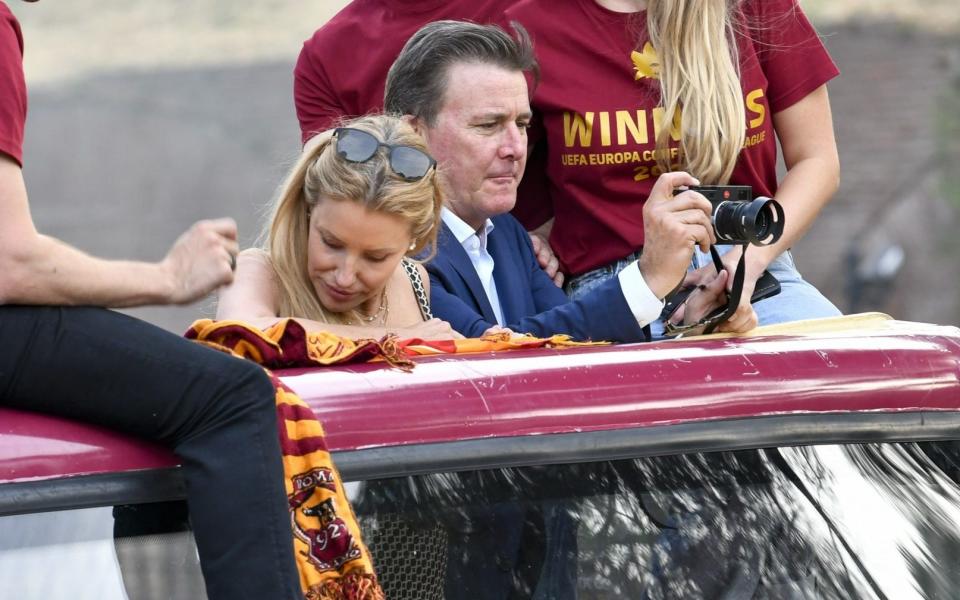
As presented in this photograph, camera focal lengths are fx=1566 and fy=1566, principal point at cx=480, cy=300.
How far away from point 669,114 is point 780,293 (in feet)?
1.41

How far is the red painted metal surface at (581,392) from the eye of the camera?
1818 millimetres

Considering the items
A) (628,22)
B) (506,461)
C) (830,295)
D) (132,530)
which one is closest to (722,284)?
(628,22)

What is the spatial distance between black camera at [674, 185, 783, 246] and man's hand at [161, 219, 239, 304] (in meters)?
1.02

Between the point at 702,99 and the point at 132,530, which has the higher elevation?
the point at 702,99

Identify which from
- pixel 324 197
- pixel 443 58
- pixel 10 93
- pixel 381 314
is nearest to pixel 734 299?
pixel 381 314

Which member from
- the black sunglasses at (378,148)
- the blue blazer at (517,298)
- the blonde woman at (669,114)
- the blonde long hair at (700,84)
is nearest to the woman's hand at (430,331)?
the blue blazer at (517,298)

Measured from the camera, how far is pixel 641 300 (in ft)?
9.04

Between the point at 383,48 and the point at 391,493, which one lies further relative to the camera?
the point at 383,48

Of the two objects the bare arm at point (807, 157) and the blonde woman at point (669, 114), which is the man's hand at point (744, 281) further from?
the bare arm at point (807, 157)

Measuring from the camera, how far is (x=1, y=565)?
5.64 ft

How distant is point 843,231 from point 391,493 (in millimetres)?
9452

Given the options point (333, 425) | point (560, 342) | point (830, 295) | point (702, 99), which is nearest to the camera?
point (333, 425)

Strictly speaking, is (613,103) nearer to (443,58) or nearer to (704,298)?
(443,58)

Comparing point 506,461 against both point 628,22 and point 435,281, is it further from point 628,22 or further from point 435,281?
point 628,22
